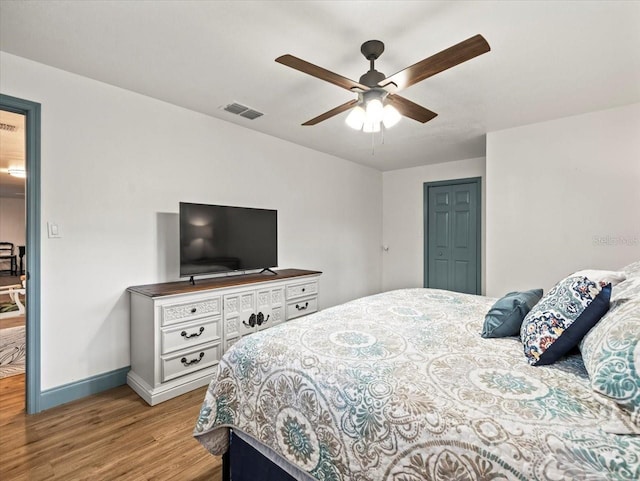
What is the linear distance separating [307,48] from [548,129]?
2.67 metres

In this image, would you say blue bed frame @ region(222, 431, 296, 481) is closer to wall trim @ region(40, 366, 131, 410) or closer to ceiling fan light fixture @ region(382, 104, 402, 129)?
wall trim @ region(40, 366, 131, 410)

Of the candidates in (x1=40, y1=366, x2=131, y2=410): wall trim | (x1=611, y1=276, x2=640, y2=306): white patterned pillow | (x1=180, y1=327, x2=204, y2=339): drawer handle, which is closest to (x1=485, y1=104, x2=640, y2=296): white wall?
(x1=611, y1=276, x2=640, y2=306): white patterned pillow

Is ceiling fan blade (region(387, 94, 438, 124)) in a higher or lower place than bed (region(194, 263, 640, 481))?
higher

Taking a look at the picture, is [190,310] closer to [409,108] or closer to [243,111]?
[243,111]

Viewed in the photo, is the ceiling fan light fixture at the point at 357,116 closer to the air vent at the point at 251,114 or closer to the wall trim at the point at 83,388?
the air vent at the point at 251,114

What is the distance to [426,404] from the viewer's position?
938 millimetres

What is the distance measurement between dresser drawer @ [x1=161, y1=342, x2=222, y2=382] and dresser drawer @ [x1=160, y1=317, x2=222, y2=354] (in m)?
0.06

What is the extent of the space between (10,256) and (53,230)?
9.48 metres

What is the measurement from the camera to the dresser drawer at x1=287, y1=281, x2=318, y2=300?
332 centimetres

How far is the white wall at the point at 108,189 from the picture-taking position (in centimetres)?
225

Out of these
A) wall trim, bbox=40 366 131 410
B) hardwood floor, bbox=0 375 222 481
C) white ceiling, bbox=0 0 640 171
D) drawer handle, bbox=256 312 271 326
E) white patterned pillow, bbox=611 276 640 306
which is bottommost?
hardwood floor, bbox=0 375 222 481

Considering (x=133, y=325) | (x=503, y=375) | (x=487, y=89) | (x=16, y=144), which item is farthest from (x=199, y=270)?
(x=16, y=144)

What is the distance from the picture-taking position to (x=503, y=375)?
109cm

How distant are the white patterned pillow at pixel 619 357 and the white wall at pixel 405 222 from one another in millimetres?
4158
